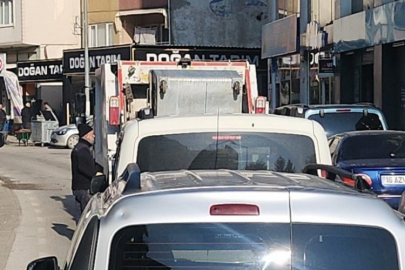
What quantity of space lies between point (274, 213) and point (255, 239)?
13 cm

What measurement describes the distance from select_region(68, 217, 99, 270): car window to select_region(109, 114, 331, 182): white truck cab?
3.35m

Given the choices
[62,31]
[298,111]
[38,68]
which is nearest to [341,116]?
[298,111]

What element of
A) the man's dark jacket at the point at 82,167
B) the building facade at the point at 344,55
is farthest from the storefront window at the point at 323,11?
the man's dark jacket at the point at 82,167

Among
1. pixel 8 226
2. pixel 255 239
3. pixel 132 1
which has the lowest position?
pixel 8 226

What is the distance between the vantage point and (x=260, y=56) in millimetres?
33062

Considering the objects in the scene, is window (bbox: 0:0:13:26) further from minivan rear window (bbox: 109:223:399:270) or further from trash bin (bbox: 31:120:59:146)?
minivan rear window (bbox: 109:223:399:270)

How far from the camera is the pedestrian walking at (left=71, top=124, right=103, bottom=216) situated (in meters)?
12.0

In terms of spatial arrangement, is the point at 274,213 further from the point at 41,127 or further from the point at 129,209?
the point at 41,127

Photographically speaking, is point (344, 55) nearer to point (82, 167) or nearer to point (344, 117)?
point (344, 117)

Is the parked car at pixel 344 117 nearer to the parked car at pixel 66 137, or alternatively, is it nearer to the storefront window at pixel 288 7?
the storefront window at pixel 288 7

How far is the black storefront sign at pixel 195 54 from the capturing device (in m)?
21.4

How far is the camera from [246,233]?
3.28 m

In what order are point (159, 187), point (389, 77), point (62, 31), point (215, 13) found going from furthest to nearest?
point (62, 31), point (215, 13), point (389, 77), point (159, 187)

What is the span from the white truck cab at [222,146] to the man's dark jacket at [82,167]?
518 cm
